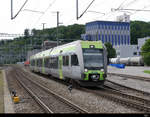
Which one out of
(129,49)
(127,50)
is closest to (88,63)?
(127,50)

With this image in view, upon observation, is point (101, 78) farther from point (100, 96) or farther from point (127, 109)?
point (127, 109)

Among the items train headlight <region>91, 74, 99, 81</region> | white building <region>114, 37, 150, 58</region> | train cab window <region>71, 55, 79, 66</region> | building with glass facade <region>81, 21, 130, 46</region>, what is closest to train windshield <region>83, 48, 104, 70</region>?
train headlight <region>91, 74, 99, 81</region>

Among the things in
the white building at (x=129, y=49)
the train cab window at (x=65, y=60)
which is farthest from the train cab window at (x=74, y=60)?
the white building at (x=129, y=49)

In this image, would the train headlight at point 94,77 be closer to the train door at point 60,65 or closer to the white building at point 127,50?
the train door at point 60,65

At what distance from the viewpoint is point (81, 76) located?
1470 centimetres

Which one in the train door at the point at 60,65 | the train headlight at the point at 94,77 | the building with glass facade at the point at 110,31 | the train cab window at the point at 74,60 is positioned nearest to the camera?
the train headlight at the point at 94,77

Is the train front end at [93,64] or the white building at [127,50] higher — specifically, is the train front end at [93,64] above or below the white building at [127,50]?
below

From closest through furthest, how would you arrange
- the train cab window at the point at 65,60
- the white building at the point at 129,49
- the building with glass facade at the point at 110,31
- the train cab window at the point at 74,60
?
the train cab window at the point at 74,60 < the train cab window at the point at 65,60 < the building with glass facade at the point at 110,31 < the white building at the point at 129,49

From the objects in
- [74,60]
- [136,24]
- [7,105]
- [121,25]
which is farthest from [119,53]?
[7,105]

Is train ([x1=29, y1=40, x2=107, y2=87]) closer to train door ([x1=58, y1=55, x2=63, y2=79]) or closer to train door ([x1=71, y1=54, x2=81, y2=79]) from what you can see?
train door ([x1=71, y1=54, x2=81, y2=79])

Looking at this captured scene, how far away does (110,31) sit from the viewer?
85.5m

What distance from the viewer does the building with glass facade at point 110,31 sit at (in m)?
78.8

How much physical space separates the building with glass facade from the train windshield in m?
60.4

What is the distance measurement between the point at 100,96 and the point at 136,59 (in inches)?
1904
